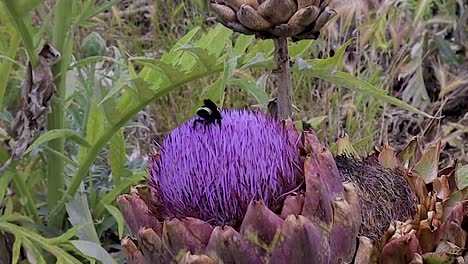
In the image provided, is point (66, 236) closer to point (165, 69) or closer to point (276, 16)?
point (165, 69)

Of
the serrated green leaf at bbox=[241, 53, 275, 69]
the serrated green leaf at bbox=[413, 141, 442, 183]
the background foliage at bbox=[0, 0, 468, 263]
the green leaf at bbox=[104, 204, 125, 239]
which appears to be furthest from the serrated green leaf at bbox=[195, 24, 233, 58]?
the serrated green leaf at bbox=[413, 141, 442, 183]

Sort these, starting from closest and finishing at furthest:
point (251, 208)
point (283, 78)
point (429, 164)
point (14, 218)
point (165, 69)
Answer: point (251, 208), point (429, 164), point (283, 78), point (165, 69), point (14, 218)

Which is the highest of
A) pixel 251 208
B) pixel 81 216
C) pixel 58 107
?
pixel 251 208

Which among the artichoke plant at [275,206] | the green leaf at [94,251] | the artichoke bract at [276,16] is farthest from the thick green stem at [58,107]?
the artichoke plant at [275,206]

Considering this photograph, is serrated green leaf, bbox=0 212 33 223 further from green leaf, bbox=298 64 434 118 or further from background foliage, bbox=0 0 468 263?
green leaf, bbox=298 64 434 118

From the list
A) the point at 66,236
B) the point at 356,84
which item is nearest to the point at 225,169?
the point at 356,84

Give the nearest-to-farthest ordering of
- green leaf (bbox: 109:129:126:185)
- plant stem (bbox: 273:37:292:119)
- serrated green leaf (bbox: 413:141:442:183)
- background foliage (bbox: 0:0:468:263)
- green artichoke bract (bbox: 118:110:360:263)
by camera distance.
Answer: green artichoke bract (bbox: 118:110:360:263) < serrated green leaf (bbox: 413:141:442:183) < plant stem (bbox: 273:37:292:119) < background foliage (bbox: 0:0:468:263) < green leaf (bbox: 109:129:126:185)
